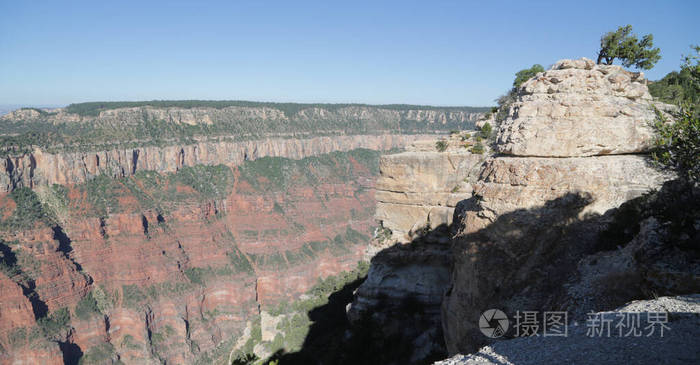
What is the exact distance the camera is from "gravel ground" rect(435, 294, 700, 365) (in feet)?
21.7

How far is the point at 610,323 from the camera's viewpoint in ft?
25.4

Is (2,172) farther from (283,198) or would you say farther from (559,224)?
(559,224)

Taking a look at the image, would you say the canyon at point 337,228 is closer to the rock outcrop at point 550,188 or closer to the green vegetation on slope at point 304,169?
the rock outcrop at point 550,188

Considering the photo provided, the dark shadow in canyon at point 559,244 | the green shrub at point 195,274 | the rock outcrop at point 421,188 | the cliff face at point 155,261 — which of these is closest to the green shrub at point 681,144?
the dark shadow in canyon at point 559,244

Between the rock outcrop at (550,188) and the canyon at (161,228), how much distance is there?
2987 cm

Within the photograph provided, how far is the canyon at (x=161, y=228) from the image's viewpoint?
49.5 m

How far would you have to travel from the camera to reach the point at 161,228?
6444cm

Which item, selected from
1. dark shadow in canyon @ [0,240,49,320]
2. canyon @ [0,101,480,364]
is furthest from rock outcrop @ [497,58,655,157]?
dark shadow in canyon @ [0,240,49,320]

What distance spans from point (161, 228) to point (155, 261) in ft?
23.5

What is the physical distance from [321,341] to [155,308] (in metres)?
36.1

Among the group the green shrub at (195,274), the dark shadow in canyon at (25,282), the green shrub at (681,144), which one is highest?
the green shrub at (681,144)

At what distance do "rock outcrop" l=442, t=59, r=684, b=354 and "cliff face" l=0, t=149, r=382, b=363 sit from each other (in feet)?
158

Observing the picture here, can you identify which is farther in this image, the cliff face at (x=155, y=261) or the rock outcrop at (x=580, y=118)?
the cliff face at (x=155, y=261)

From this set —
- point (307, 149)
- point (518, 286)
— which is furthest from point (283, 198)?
point (518, 286)
